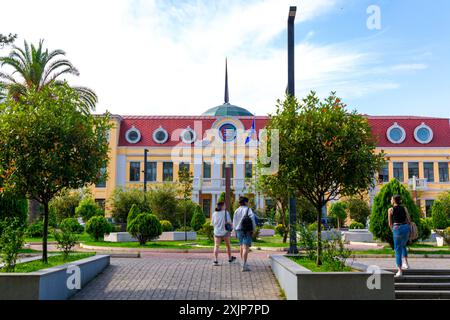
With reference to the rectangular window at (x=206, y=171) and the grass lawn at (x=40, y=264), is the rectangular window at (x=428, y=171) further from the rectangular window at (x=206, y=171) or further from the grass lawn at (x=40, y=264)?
the grass lawn at (x=40, y=264)

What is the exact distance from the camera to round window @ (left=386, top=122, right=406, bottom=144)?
48.1 meters

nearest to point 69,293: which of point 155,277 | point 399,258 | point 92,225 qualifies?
point 155,277

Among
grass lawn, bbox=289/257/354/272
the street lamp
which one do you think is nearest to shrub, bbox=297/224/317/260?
grass lawn, bbox=289/257/354/272

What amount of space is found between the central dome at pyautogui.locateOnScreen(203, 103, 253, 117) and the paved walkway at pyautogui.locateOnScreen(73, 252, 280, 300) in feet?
129

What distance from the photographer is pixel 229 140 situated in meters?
46.3

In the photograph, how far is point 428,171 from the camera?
4866cm

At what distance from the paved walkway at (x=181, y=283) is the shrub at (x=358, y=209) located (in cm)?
2739

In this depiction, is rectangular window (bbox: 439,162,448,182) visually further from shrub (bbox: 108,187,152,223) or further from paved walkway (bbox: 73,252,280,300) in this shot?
paved walkway (bbox: 73,252,280,300)

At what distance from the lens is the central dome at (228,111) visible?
50719 mm

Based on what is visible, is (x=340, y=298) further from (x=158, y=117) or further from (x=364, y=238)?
(x=158, y=117)

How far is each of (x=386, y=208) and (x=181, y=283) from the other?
1063 cm

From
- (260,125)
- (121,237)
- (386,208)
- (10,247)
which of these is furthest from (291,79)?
(260,125)

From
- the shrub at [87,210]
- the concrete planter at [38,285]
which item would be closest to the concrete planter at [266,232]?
the shrub at [87,210]

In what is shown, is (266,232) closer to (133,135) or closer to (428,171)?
(133,135)
